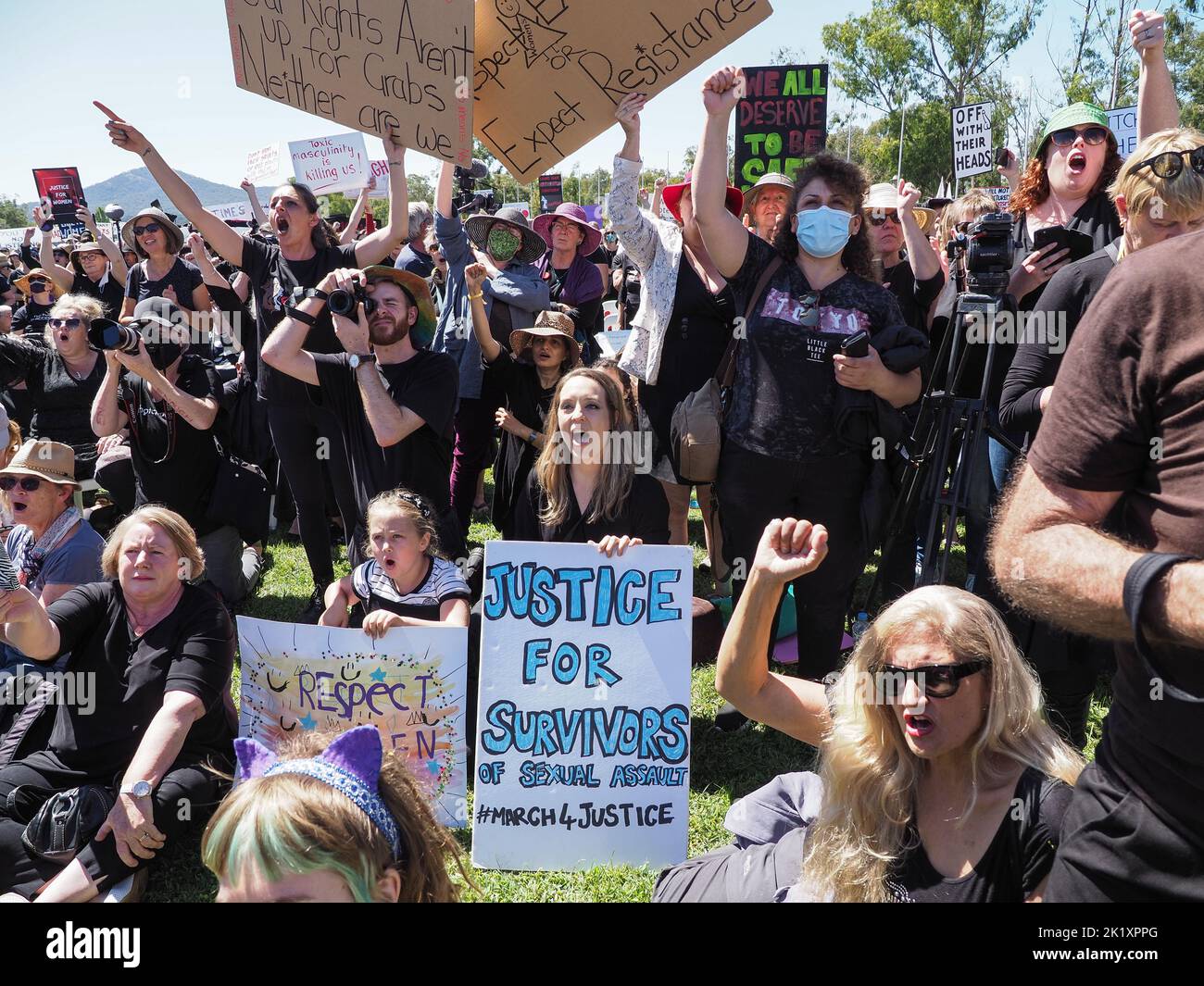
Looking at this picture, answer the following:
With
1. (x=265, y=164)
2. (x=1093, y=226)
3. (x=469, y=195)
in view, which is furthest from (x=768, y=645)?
(x=265, y=164)

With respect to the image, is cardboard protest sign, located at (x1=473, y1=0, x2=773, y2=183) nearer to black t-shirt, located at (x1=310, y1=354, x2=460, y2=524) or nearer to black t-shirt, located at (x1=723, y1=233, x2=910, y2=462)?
black t-shirt, located at (x1=723, y1=233, x2=910, y2=462)

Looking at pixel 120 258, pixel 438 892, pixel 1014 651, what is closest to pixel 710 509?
pixel 1014 651

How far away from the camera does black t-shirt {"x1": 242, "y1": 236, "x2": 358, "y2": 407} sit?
470cm

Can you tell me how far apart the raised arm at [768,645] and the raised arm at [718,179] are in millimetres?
1389

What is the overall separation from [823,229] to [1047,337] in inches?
32.0

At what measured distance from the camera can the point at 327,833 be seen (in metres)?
1.59

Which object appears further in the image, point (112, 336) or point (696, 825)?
point (112, 336)

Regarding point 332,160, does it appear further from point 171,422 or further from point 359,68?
point 359,68

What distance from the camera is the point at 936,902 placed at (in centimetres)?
185

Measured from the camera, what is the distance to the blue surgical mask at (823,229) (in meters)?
3.35

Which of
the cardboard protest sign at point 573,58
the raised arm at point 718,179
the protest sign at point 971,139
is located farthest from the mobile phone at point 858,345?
the protest sign at point 971,139

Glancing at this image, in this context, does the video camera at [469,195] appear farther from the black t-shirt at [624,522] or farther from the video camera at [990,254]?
the video camera at [990,254]
